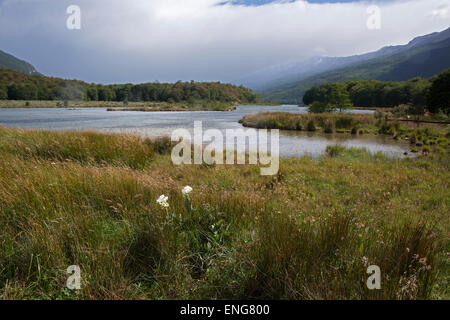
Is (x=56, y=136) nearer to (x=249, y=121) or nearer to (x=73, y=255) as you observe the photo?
(x=73, y=255)

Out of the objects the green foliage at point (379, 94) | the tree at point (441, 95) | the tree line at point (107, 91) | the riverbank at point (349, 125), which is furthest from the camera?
the tree line at point (107, 91)

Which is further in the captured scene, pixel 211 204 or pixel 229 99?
pixel 229 99

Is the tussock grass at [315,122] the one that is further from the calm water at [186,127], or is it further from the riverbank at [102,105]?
the riverbank at [102,105]

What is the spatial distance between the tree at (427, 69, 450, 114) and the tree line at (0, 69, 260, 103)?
72.9 m

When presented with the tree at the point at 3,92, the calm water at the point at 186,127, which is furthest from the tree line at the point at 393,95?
the tree at the point at 3,92

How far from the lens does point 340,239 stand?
2299 mm

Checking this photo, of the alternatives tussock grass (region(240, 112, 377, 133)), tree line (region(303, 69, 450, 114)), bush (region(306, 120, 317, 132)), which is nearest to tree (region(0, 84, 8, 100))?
tussock grass (region(240, 112, 377, 133))

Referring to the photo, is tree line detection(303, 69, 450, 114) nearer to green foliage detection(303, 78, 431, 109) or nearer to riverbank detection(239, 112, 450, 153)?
green foliage detection(303, 78, 431, 109)

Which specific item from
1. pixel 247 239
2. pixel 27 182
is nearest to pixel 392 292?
pixel 247 239

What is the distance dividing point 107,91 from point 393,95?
93119 millimetres

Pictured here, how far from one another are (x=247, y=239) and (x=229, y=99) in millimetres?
116667

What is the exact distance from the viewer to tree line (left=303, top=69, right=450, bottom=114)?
27688mm

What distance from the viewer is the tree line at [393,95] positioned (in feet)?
90.8

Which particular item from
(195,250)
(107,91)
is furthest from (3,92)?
(195,250)
